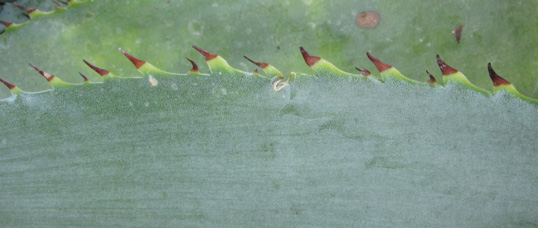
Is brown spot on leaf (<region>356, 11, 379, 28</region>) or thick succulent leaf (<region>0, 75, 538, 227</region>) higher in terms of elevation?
brown spot on leaf (<region>356, 11, 379, 28</region>)

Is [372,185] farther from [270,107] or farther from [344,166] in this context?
[270,107]

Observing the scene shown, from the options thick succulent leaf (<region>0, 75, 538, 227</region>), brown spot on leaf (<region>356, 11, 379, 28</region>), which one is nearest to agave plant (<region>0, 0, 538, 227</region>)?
thick succulent leaf (<region>0, 75, 538, 227</region>)

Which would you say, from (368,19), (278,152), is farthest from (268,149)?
(368,19)

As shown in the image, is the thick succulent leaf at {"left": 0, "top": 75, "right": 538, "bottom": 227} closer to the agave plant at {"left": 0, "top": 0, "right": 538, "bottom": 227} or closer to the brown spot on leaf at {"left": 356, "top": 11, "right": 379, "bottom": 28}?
the agave plant at {"left": 0, "top": 0, "right": 538, "bottom": 227}

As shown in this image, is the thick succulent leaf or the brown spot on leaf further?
the brown spot on leaf

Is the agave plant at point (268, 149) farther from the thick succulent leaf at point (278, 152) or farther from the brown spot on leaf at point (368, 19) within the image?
the brown spot on leaf at point (368, 19)

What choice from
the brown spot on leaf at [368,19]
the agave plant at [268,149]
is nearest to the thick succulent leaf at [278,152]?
the agave plant at [268,149]

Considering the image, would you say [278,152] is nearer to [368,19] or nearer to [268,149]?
[268,149]

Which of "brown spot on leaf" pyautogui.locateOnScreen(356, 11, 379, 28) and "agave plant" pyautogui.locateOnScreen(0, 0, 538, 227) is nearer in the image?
"agave plant" pyautogui.locateOnScreen(0, 0, 538, 227)
